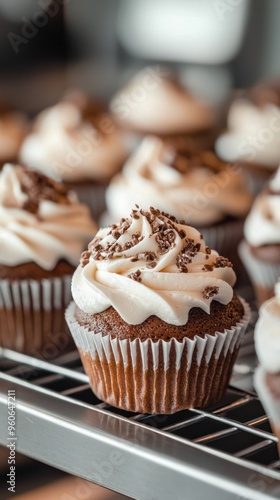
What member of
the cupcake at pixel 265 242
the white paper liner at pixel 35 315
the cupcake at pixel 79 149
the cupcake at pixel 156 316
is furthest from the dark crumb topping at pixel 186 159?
the cupcake at pixel 156 316

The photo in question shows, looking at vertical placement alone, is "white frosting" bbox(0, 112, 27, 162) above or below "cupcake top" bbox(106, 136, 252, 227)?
below

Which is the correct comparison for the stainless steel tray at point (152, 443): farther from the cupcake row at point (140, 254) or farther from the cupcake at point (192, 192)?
the cupcake at point (192, 192)

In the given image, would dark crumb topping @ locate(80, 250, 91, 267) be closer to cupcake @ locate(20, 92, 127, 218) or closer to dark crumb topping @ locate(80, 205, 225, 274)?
dark crumb topping @ locate(80, 205, 225, 274)

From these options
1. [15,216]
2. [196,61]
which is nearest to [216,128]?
[196,61]

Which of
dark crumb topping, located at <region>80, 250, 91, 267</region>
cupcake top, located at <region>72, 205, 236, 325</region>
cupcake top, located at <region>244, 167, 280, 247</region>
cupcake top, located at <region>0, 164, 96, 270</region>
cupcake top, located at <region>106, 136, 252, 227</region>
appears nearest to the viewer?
cupcake top, located at <region>72, 205, 236, 325</region>

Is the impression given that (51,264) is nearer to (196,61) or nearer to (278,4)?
(278,4)

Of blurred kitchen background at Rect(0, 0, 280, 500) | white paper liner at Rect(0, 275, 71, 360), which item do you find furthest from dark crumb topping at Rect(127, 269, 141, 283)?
blurred kitchen background at Rect(0, 0, 280, 500)
